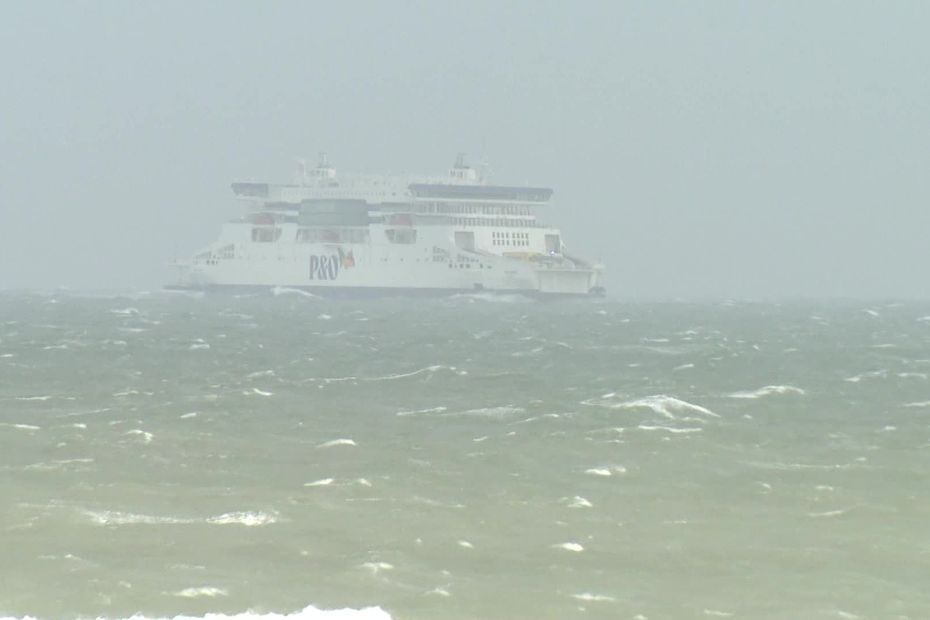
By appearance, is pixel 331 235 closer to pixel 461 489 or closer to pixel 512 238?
pixel 512 238

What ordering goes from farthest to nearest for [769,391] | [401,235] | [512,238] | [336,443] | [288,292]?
[512,238]
[288,292]
[401,235]
[769,391]
[336,443]

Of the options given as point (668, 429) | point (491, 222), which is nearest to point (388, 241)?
point (491, 222)

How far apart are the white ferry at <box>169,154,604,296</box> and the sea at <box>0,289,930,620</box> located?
94.2 m

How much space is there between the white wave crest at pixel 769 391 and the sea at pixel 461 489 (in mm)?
253

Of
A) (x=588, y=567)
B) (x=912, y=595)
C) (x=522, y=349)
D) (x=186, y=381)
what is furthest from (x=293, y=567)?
(x=522, y=349)

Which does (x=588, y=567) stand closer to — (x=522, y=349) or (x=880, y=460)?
(x=880, y=460)

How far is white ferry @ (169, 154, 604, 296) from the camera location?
497ft

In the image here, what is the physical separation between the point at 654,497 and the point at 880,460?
6281mm

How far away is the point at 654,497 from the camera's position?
27.3 m

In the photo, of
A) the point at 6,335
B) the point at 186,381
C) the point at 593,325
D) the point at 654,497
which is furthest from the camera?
the point at 593,325

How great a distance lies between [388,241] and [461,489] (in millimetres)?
129854

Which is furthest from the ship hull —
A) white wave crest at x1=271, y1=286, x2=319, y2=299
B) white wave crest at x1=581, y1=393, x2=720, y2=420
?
white wave crest at x1=581, y1=393, x2=720, y2=420

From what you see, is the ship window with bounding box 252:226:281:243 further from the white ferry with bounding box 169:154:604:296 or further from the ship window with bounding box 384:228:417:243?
the ship window with bounding box 384:228:417:243

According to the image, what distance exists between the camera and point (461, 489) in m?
27.9
